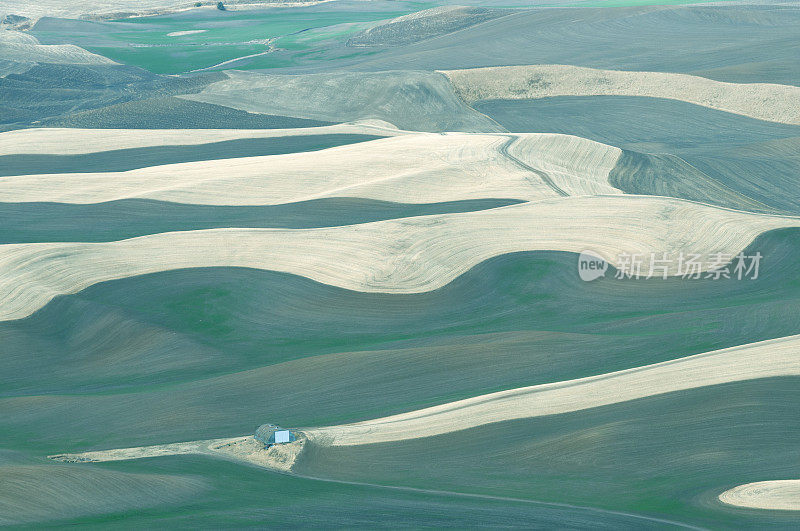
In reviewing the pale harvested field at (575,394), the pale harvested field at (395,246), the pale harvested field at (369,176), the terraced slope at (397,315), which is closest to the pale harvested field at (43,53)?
the terraced slope at (397,315)

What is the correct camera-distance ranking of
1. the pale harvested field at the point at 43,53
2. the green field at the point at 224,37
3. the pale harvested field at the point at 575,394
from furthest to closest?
the green field at the point at 224,37, the pale harvested field at the point at 43,53, the pale harvested field at the point at 575,394

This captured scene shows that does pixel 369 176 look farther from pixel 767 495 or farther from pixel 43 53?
pixel 43 53

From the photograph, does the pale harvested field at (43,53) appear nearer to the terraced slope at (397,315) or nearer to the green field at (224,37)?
the green field at (224,37)

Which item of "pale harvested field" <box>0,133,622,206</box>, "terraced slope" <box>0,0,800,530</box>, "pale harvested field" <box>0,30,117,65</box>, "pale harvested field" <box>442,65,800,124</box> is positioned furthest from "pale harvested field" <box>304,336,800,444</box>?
"pale harvested field" <box>0,30,117,65</box>

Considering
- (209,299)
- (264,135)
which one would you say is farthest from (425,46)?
(209,299)

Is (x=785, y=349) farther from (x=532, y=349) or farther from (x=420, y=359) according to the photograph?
(x=420, y=359)

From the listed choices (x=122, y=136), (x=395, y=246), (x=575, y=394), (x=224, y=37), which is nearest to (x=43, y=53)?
(x=224, y=37)
